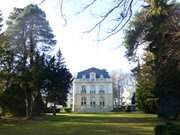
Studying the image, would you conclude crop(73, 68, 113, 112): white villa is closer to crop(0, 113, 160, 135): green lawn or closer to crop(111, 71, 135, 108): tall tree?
crop(111, 71, 135, 108): tall tree

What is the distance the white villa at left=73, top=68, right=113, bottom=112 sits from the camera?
116 metres

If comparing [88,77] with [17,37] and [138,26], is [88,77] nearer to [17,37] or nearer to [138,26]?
[17,37]

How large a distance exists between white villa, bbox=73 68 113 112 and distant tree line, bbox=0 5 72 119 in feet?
180

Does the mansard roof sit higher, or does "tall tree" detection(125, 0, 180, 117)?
the mansard roof

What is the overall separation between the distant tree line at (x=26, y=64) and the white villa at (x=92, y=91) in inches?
2158

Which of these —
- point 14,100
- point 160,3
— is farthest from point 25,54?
point 160,3

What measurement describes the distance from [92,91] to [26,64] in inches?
2458

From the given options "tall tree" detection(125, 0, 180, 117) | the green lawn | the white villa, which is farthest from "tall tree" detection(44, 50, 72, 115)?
the white villa

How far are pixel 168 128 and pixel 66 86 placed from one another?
4945cm

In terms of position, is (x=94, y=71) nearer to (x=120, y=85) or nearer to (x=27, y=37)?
(x=120, y=85)

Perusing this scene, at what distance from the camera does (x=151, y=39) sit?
47469mm

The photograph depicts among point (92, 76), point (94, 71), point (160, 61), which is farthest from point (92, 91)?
point (160, 61)

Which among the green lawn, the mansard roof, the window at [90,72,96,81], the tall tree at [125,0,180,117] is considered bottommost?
the green lawn

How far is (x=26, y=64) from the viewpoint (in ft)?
186
